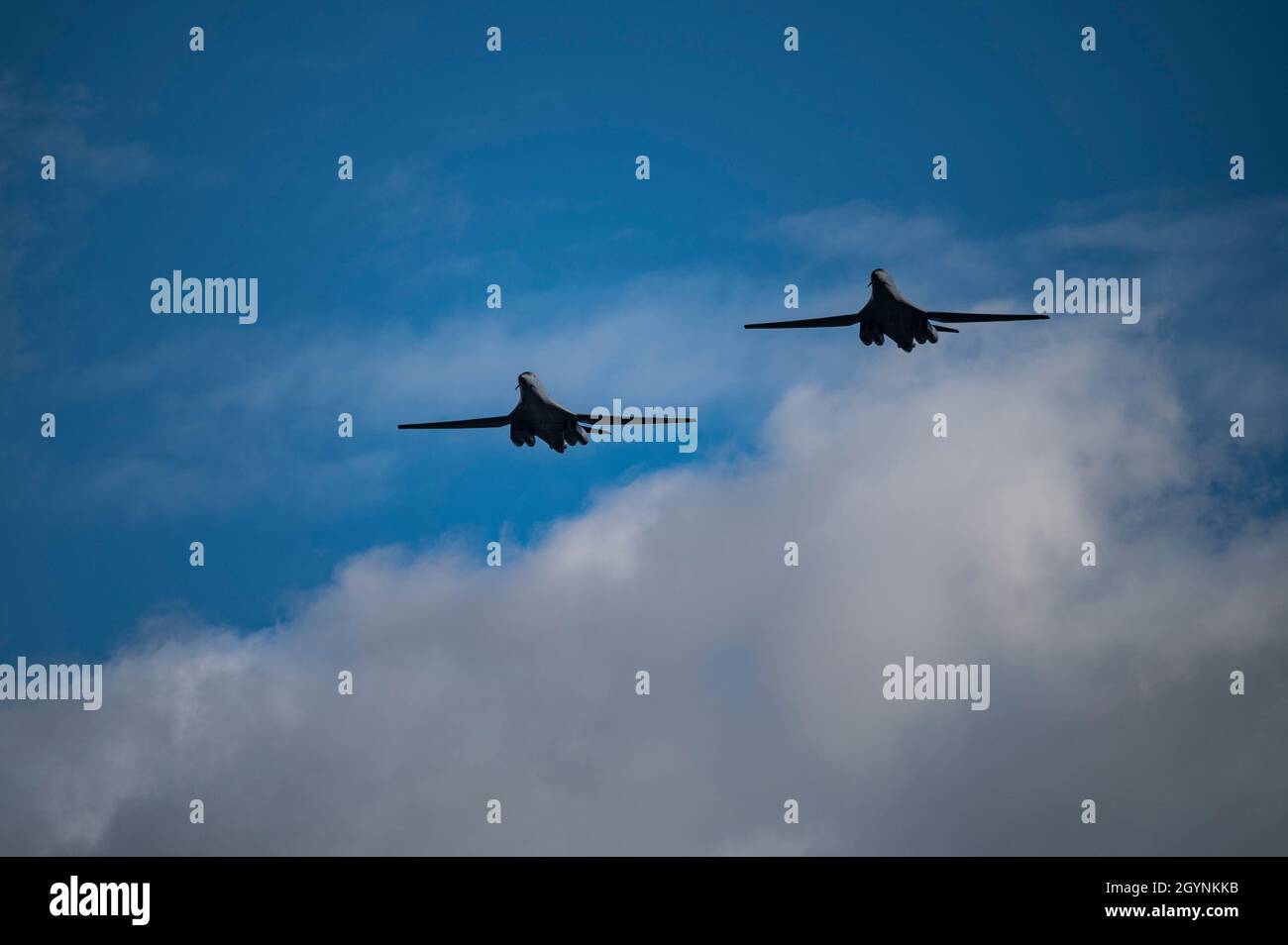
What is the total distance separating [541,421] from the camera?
109 metres

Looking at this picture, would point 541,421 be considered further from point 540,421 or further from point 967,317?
point 967,317

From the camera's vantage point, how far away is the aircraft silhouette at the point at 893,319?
109 meters

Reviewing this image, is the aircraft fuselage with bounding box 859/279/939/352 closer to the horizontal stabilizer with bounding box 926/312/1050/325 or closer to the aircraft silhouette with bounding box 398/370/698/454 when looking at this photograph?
the horizontal stabilizer with bounding box 926/312/1050/325

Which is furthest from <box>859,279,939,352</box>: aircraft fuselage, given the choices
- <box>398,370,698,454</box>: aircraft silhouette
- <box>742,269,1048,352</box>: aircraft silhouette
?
<box>398,370,698,454</box>: aircraft silhouette

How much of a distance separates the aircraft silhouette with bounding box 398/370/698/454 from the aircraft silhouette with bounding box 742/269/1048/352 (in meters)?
14.5

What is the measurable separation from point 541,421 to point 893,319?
26803mm

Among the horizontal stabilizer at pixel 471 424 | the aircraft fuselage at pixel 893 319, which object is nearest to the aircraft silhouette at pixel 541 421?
the horizontal stabilizer at pixel 471 424

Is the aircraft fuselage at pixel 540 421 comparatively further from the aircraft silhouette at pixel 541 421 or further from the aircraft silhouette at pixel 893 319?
the aircraft silhouette at pixel 893 319

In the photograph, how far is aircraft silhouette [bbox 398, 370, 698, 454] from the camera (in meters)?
107

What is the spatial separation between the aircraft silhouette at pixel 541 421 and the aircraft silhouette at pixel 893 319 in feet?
47.6
